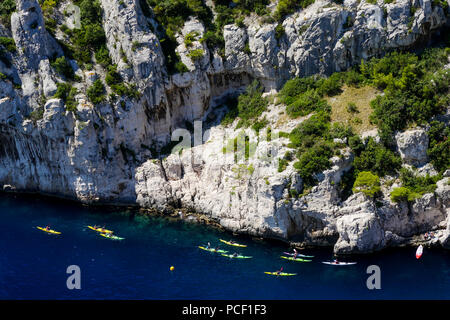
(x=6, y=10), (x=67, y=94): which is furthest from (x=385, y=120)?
(x=6, y=10)

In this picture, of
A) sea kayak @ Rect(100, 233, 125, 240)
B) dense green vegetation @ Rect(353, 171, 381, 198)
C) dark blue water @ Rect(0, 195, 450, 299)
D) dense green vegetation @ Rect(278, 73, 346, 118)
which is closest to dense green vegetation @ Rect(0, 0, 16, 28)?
dark blue water @ Rect(0, 195, 450, 299)

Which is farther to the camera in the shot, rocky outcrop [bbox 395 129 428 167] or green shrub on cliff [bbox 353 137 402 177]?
green shrub on cliff [bbox 353 137 402 177]

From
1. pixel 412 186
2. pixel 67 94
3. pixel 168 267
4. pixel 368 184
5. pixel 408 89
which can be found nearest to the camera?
pixel 168 267

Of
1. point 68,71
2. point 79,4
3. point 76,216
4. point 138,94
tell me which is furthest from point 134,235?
point 79,4

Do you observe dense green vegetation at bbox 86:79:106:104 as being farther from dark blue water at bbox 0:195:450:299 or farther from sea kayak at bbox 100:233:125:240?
sea kayak at bbox 100:233:125:240

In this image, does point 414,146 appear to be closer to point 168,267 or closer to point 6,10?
point 168,267

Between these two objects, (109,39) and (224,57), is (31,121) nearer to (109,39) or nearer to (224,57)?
(109,39)

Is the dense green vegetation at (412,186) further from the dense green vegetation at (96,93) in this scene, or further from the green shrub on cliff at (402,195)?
the dense green vegetation at (96,93)

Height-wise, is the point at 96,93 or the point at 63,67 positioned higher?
the point at 63,67

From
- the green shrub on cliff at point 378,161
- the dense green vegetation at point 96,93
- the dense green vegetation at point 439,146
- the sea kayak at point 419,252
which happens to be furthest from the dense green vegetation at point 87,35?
the sea kayak at point 419,252
